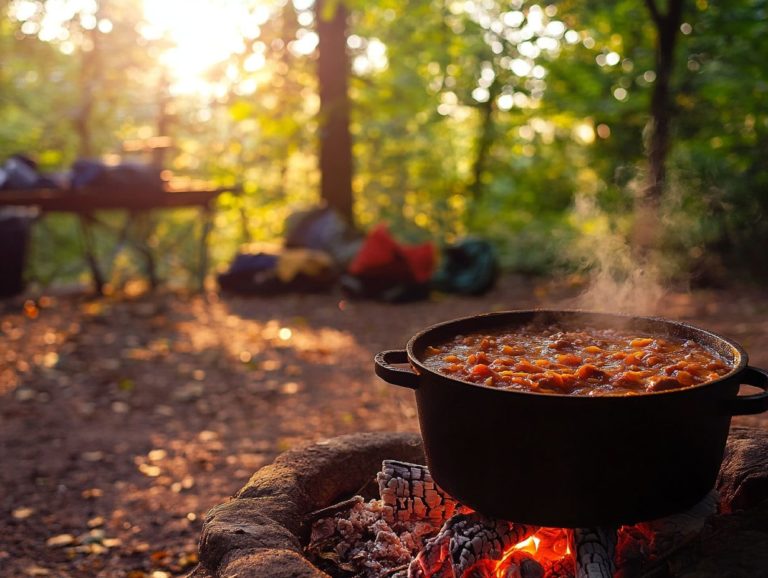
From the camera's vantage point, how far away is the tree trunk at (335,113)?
1051 centimetres

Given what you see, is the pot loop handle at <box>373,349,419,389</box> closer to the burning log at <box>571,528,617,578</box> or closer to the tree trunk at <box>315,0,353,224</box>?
the burning log at <box>571,528,617,578</box>

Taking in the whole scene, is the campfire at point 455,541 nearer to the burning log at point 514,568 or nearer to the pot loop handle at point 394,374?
the burning log at point 514,568

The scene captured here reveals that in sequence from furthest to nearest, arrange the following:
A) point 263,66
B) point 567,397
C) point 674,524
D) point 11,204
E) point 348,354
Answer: point 263,66 → point 11,204 → point 348,354 → point 674,524 → point 567,397

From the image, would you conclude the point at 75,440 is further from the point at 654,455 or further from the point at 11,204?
the point at 11,204

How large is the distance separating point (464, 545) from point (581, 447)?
0.56 metres

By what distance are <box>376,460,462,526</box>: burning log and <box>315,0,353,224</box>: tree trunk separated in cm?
872

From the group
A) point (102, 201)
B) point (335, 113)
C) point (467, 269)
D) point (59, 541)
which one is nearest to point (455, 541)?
point (59, 541)

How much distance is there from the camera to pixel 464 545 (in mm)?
2117

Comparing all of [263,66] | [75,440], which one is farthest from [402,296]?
[263,66]

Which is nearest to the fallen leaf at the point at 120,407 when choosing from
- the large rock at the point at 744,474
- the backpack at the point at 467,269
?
the large rock at the point at 744,474

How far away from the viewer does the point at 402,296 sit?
28.7ft

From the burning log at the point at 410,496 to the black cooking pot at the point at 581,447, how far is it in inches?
16.9

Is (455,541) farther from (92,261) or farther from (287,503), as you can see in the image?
(92,261)

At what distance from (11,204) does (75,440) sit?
4935mm
